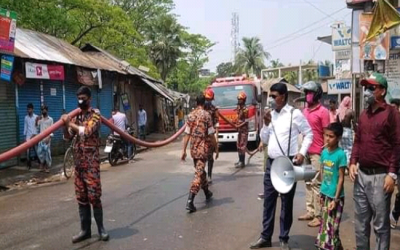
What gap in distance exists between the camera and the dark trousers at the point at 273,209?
4832 millimetres

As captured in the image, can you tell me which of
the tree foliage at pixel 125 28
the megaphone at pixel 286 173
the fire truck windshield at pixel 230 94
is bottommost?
the megaphone at pixel 286 173

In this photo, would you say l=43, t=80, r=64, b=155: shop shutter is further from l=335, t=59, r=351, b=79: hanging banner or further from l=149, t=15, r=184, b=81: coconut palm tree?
l=149, t=15, r=184, b=81: coconut palm tree

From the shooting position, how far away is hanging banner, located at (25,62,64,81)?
1274cm

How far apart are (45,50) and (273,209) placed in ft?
38.3

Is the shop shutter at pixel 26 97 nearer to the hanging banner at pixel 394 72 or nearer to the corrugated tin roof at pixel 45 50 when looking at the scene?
the corrugated tin roof at pixel 45 50

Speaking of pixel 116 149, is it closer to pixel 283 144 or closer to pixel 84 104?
pixel 84 104

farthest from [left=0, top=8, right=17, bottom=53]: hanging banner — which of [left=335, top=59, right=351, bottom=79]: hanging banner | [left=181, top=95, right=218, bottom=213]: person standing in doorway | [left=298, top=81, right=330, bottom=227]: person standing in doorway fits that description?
[left=335, top=59, right=351, bottom=79]: hanging banner

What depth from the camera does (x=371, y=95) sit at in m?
4.12

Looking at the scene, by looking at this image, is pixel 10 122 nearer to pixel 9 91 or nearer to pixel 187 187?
pixel 9 91

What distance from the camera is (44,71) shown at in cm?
1341

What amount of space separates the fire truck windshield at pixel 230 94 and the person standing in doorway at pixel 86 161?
10.9m

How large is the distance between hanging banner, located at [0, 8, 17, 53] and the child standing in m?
9.12

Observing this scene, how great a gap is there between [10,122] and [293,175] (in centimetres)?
1035

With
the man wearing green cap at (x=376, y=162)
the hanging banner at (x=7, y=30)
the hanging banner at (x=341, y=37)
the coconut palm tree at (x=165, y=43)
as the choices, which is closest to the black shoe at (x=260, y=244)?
the man wearing green cap at (x=376, y=162)
